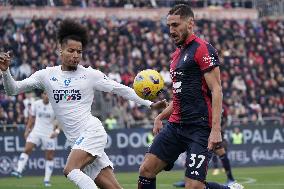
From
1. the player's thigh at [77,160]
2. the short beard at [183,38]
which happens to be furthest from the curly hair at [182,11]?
the player's thigh at [77,160]

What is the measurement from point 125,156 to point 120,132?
810 millimetres

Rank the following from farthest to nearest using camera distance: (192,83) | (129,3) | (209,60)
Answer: (129,3), (192,83), (209,60)

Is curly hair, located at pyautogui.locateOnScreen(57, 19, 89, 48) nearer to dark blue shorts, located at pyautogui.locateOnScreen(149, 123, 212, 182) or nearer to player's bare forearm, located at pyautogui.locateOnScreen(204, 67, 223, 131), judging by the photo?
dark blue shorts, located at pyautogui.locateOnScreen(149, 123, 212, 182)

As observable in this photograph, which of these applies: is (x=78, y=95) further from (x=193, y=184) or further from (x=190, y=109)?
(x=193, y=184)

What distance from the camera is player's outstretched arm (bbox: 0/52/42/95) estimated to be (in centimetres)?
1040

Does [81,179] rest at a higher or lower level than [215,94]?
lower

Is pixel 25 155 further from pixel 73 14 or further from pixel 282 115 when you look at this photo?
pixel 73 14

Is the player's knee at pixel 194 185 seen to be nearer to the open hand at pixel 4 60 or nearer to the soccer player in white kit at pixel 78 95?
the soccer player in white kit at pixel 78 95

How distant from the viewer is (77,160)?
1063 centimetres

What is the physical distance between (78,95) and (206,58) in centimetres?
202

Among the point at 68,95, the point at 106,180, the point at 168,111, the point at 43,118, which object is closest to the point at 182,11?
the point at 168,111

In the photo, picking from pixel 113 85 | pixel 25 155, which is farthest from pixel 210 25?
pixel 113 85

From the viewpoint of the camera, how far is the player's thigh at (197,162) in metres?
10.1

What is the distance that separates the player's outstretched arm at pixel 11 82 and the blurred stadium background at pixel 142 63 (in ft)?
27.3
